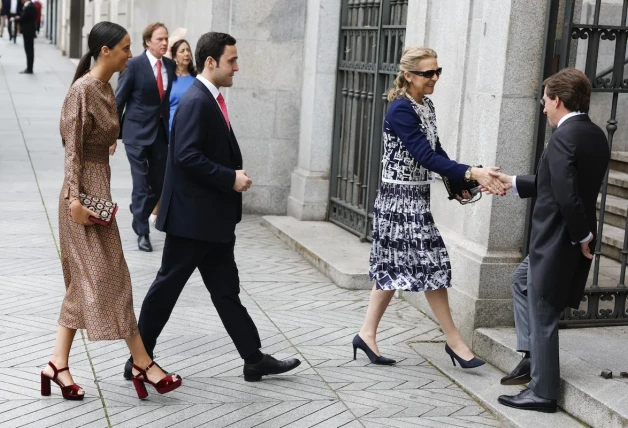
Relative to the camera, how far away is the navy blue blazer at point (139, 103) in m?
9.16

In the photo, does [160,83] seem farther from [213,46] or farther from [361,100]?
[213,46]

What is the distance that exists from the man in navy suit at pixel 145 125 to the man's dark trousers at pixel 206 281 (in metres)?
3.58

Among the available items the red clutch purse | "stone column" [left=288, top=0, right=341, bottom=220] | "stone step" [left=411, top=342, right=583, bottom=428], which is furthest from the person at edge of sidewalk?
the red clutch purse

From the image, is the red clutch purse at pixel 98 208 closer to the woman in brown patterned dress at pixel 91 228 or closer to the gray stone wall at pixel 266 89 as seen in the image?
the woman in brown patterned dress at pixel 91 228

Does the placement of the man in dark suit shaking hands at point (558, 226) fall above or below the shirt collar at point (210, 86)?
below

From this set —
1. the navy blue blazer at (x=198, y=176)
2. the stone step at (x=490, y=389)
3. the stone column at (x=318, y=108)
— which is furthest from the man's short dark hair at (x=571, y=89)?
the stone column at (x=318, y=108)

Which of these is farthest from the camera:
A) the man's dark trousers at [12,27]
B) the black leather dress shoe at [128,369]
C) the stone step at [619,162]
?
the man's dark trousers at [12,27]

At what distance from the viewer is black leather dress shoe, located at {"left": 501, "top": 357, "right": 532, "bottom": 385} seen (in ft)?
19.1

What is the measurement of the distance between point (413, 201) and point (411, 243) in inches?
9.4

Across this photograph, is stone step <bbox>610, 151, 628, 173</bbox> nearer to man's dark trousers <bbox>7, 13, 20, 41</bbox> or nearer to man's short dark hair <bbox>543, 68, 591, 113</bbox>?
man's short dark hair <bbox>543, 68, 591, 113</bbox>

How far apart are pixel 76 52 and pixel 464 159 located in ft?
91.8

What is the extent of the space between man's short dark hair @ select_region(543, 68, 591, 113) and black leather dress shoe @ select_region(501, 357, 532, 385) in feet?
4.72

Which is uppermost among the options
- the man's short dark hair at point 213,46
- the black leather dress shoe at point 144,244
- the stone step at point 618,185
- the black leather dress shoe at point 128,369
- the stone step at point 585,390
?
the man's short dark hair at point 213,46

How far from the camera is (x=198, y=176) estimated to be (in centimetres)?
539
